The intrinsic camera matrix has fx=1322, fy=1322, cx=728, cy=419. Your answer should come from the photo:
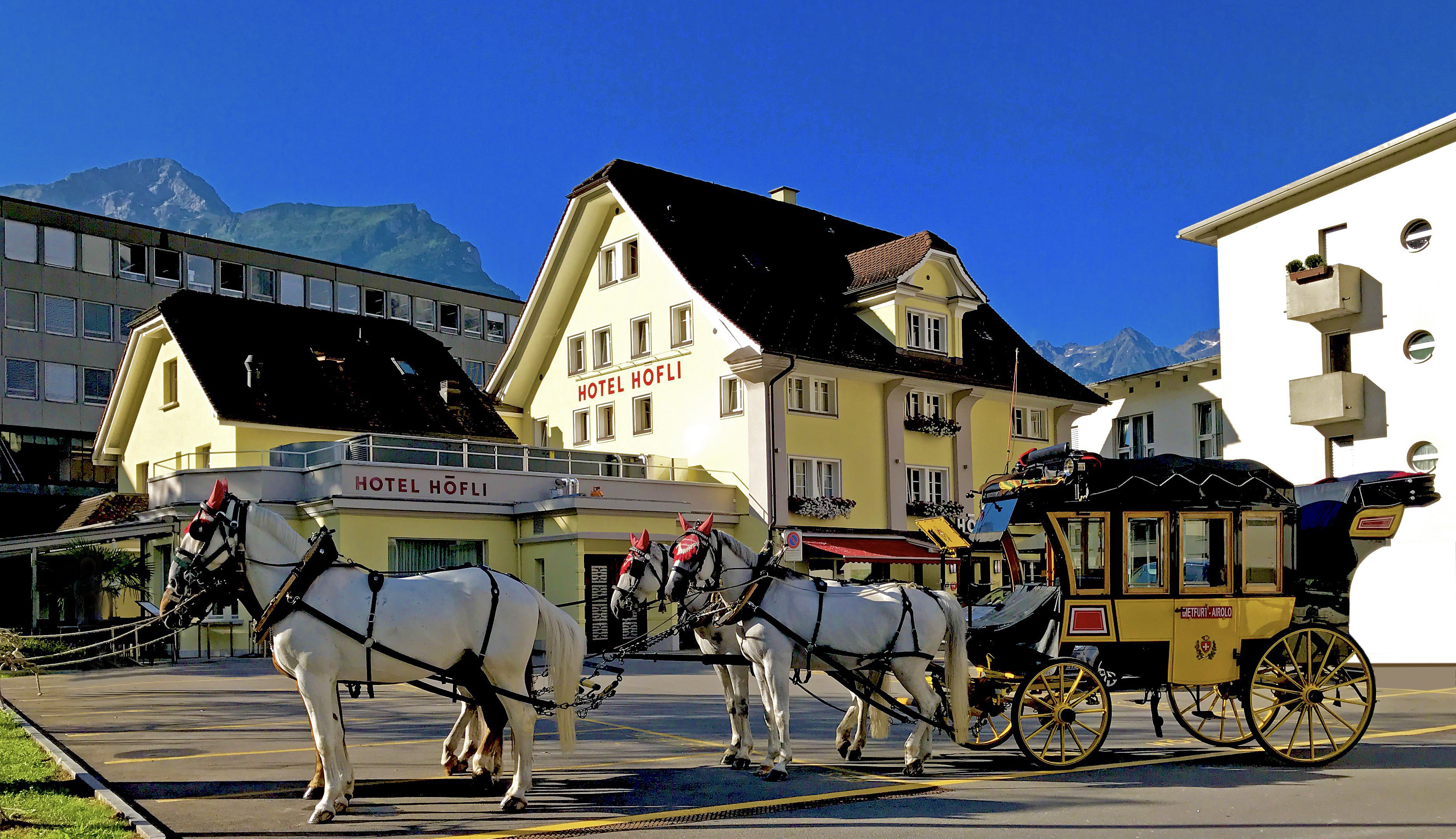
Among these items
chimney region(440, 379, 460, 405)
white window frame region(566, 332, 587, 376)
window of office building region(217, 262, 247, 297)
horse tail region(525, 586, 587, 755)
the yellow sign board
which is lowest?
horse tail region(525, 586, 587, 755)

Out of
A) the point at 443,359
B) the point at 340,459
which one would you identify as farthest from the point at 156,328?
the point at 340,459

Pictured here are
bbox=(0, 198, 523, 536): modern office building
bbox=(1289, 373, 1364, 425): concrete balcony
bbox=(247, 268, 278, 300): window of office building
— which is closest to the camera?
bbox=(1289, 373, 1364, 425): concrete balcony

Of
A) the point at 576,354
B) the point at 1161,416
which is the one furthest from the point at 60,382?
the point at 1161,416

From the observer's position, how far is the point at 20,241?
54406mm

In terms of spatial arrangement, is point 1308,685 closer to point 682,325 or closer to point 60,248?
point 682,325

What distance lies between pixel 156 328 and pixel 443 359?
30.1 feet

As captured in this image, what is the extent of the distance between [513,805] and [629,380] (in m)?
29.2

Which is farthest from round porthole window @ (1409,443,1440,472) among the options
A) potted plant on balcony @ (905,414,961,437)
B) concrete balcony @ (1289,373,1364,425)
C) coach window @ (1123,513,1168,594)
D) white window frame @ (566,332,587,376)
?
white window frame @ (566,332,587,376)

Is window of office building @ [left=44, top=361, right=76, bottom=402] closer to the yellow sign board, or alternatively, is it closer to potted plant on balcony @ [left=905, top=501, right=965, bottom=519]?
potted plant on balcony @ [left=905, top=501, right=965, bottom=519]

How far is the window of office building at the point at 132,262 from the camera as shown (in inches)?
2271

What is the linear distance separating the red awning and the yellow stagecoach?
21.3 m

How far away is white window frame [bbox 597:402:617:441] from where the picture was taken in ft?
128

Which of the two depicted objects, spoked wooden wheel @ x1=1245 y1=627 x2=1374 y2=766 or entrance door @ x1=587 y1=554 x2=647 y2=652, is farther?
entrance door @ x1=587 y1=554 x2=647 y2=652

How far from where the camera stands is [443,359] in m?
44.5
